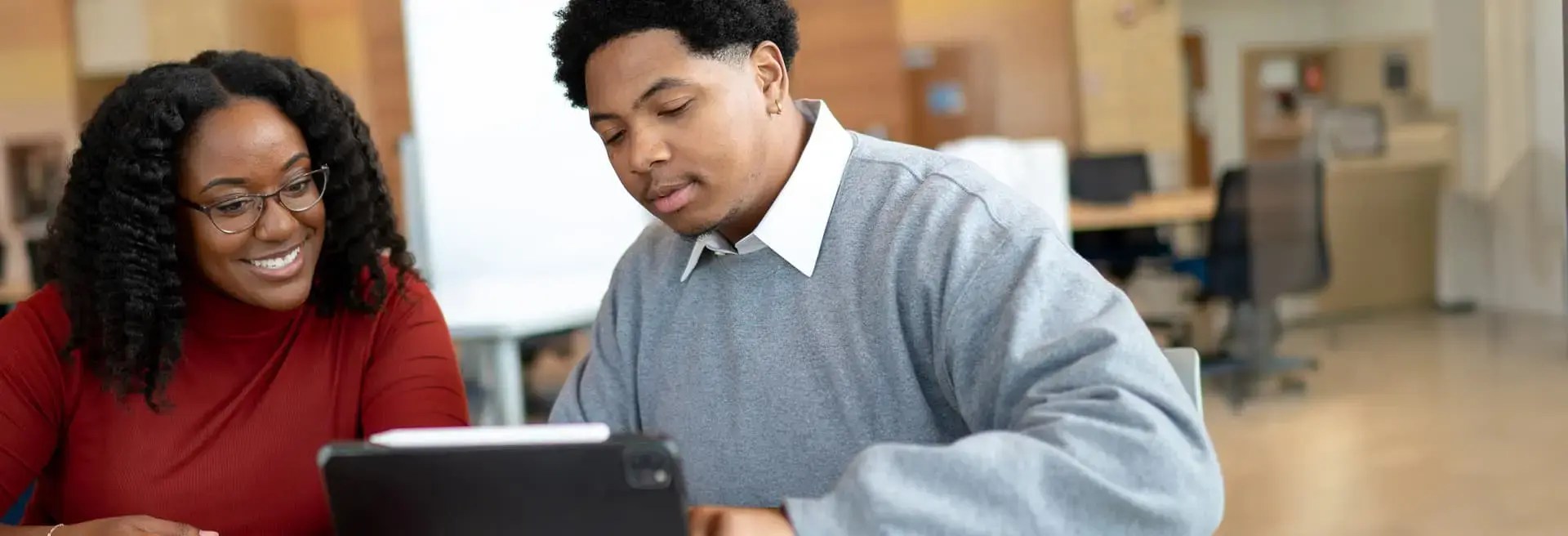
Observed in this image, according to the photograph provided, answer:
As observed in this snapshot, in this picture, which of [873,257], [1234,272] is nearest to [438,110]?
[1234,272]

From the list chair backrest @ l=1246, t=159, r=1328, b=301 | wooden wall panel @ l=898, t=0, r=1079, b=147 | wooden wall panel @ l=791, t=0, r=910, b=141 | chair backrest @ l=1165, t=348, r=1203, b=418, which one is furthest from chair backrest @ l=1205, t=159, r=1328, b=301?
chair backrest @ l=1165, t=348, r=1203, b=418

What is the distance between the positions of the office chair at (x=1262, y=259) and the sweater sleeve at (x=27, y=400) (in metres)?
3.77

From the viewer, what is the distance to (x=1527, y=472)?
3.63 metres

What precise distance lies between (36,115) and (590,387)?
681 centimetres

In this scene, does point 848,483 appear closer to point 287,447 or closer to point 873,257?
point 873,257

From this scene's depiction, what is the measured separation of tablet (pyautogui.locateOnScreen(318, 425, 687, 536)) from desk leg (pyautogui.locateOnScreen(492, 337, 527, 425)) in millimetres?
2205

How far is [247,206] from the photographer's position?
1496 millimetres

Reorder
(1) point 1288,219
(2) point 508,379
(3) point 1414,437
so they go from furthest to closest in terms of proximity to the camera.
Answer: (1) point 1288,219, (3) point 1414,437, (2) point 508,379

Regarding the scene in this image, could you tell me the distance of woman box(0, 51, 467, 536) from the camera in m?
1.50

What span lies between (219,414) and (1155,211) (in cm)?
401

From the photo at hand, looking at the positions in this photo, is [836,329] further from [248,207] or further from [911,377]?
[248,207]

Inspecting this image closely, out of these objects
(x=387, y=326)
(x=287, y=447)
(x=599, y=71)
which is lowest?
(x=287, y=447)

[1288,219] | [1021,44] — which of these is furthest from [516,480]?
[1021,44]

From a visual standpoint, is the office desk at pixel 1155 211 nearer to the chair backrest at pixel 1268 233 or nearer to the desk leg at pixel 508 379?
the chair backrest at pixel 1268 233
